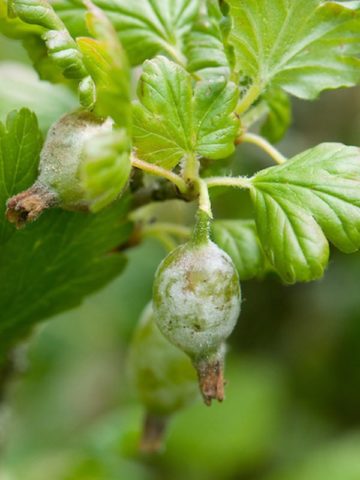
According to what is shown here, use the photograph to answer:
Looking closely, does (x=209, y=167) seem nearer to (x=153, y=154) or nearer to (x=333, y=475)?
(x=153, y=154)

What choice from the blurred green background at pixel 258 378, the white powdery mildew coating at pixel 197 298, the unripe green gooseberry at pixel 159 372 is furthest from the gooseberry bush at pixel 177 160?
the blurred green background at pixel 258 378

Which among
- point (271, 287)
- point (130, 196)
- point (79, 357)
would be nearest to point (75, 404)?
point (79, 357)

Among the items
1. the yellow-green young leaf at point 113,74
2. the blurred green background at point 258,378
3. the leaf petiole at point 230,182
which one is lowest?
the blurred green background at point 258,378

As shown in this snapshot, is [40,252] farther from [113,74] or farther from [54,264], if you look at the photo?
[113,74]

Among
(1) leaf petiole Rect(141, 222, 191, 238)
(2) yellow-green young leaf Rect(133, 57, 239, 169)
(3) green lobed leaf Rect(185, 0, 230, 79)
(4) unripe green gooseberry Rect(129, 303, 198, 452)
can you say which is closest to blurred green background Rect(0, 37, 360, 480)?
(4) unripe green gooseberry Rect(129, 303, 198, 452)

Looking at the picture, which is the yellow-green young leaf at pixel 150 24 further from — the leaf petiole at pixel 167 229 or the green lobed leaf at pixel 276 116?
the leaf petiole at pixel 167 229

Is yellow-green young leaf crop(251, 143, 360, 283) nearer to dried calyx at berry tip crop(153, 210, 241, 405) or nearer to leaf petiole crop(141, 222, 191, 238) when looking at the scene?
dried calyx at berry tip crop(153, 210, 241, 405)
